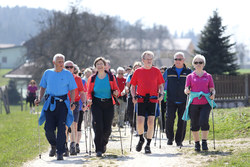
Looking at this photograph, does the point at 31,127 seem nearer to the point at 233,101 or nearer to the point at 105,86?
the point at 105,86

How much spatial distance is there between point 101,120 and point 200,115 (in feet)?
6.68

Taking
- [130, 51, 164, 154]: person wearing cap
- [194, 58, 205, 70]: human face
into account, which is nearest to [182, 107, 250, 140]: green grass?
[194, 58, 205, 70]: human face

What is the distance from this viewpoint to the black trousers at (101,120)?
389 inches

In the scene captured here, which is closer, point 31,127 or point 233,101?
point 31,127

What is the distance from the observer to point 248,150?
912 centimetres

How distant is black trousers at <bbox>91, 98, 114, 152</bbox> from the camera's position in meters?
9.88

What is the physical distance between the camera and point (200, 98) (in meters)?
9.84

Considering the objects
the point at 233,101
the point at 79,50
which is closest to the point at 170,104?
the point at 233,101

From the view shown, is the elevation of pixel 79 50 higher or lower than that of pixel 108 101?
higher

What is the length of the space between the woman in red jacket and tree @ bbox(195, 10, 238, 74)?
2344 centimetres

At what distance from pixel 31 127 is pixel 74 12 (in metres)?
31.2

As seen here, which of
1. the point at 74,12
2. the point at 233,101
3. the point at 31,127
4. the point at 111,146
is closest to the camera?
the point at 111,146

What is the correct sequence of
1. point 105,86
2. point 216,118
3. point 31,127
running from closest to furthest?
point 105,86, point 216,118, point 31,127

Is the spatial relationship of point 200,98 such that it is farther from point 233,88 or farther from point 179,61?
point 233,88
